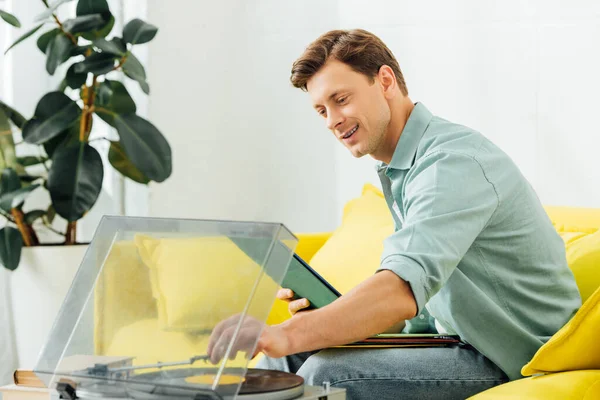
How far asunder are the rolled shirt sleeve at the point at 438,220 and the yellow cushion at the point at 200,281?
0.31 m

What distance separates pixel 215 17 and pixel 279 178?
68cm

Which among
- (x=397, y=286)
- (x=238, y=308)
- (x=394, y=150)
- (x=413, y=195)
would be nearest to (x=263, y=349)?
(x=238, y=308)

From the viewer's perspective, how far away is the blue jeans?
1423 millimetres

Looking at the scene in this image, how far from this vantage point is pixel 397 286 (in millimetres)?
1322

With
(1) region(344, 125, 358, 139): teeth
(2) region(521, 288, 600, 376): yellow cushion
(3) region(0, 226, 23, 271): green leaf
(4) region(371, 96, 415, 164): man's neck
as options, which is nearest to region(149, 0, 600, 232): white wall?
(3) region(0, 226, 23, 271): green leaf

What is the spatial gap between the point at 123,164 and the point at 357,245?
1.09 m

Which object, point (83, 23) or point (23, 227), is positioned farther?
point (23, 227)

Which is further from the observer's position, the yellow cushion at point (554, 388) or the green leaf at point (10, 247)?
the green leaf at point (10, 247)

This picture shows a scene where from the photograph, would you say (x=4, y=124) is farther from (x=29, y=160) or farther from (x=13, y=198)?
(x=13, y=198)

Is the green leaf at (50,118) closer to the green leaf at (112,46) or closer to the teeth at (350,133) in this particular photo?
the green leaf at (112,46)

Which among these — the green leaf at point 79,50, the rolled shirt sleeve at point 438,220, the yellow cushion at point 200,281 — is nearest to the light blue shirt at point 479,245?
the rolled shirt sleeve at point 438,220

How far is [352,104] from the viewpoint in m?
1.71

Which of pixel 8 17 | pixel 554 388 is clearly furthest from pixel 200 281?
pixel 8 17

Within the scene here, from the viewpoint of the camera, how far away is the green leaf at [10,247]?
2797mm
